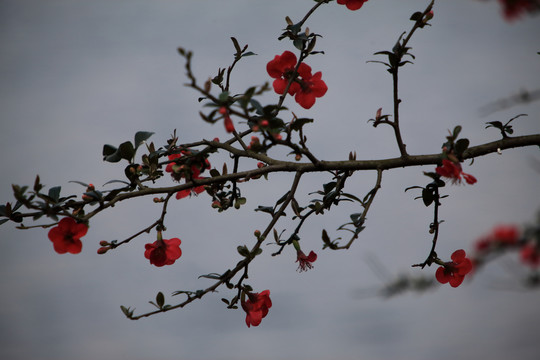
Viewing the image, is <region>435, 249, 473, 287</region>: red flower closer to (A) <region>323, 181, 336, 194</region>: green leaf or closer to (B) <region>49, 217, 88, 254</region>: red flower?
(A) <region>323, 181, 336, 194</region>: green leaf

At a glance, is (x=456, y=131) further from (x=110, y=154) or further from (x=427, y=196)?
(x=110, y=154)

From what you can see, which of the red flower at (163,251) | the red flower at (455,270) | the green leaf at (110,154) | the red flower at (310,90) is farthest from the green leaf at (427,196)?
the green leaf at (110,154)

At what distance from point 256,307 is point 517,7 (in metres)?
0.73

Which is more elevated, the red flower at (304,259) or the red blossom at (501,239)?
the red flower at (304,259)

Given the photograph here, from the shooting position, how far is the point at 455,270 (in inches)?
43.8

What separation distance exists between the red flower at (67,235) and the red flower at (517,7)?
29.2 inches

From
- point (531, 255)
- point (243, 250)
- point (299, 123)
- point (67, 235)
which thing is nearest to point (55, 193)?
point (67, 235)

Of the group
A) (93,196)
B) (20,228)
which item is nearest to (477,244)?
(93,196)

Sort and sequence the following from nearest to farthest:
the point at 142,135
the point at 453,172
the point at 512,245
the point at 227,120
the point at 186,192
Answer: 1. the point at 512,245
2. the point at 227,120
3. the point at 453,172
4. the point at 142,135
5. the point at 186,192

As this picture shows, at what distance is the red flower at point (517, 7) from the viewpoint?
55cm

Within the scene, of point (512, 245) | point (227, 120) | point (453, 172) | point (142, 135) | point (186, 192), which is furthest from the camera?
point (186, 192)

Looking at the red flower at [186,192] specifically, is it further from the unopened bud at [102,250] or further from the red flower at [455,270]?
the red flower at [455,270]

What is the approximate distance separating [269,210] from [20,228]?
461mm

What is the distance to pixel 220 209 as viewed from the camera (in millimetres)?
1140
